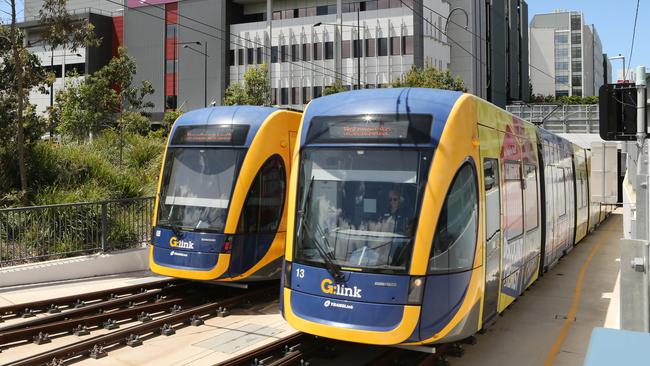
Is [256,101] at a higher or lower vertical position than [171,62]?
lower

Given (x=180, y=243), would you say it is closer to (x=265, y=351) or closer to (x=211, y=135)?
(x=211, y=135)

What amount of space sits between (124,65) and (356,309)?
20574 mm

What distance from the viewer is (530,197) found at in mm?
9328

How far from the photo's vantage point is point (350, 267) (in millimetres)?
6371

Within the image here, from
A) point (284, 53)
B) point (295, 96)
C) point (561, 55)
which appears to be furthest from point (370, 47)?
point (561, 55)

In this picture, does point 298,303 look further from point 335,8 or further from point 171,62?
point 171,62

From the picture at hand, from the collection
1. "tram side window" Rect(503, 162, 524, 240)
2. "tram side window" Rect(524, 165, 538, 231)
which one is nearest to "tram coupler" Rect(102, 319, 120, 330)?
"tram side window" Rect(503, 162, 524, 240)

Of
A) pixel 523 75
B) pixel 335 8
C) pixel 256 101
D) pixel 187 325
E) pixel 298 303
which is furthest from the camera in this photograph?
pixel 523 75

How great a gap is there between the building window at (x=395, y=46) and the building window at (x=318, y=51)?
6.93 meters

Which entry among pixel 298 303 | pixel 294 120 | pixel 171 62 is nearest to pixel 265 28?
pixel 171 62

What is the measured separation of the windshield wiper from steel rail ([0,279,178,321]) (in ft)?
16.8

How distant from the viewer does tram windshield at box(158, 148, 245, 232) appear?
32.1 ft

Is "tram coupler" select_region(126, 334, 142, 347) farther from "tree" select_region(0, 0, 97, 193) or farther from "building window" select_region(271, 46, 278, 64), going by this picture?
"building window" select_region(271, 46, 278, 64)

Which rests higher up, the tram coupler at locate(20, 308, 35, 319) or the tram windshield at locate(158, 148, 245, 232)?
the tram windshield at locate(158, 148, 245, 232)
